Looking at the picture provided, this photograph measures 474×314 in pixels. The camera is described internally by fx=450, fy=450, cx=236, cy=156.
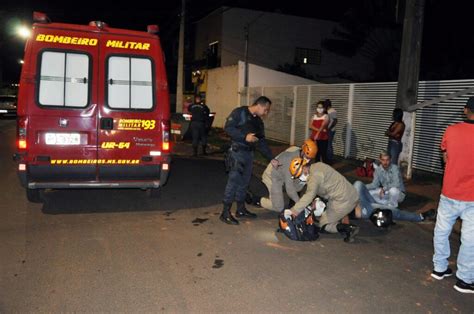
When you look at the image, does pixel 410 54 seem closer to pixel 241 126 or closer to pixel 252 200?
pixel 252 200

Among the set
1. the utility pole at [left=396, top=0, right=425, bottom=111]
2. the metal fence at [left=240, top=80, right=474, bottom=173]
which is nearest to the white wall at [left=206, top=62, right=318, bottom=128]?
the metal fence at [left=240, top=80, right=474, bottom=173]

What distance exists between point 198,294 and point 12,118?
2953 cm

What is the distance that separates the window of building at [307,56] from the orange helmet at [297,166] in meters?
27.3

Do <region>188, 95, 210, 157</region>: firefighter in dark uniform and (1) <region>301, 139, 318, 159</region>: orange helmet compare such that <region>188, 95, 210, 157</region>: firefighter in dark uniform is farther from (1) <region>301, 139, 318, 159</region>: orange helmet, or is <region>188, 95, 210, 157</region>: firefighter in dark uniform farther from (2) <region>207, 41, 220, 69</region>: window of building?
(2) <region>207, 41, 220, 69</region>: window of building

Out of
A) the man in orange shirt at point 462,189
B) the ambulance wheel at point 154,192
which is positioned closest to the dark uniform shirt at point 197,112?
the ambulance wheel at point 154,192

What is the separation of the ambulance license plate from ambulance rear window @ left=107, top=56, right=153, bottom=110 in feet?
2.11

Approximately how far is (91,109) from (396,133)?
5600mm

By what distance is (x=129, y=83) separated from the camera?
6.41 metres

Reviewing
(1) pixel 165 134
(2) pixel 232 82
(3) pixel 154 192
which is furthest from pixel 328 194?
(2) pixel 232 82

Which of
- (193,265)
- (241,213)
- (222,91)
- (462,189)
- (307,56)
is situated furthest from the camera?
(307,56)

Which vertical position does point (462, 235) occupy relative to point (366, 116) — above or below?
below

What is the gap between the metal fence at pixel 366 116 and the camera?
9.76m

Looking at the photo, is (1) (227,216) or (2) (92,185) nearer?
(1) (227,216)

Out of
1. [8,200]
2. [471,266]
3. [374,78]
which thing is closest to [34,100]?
[8,200]
